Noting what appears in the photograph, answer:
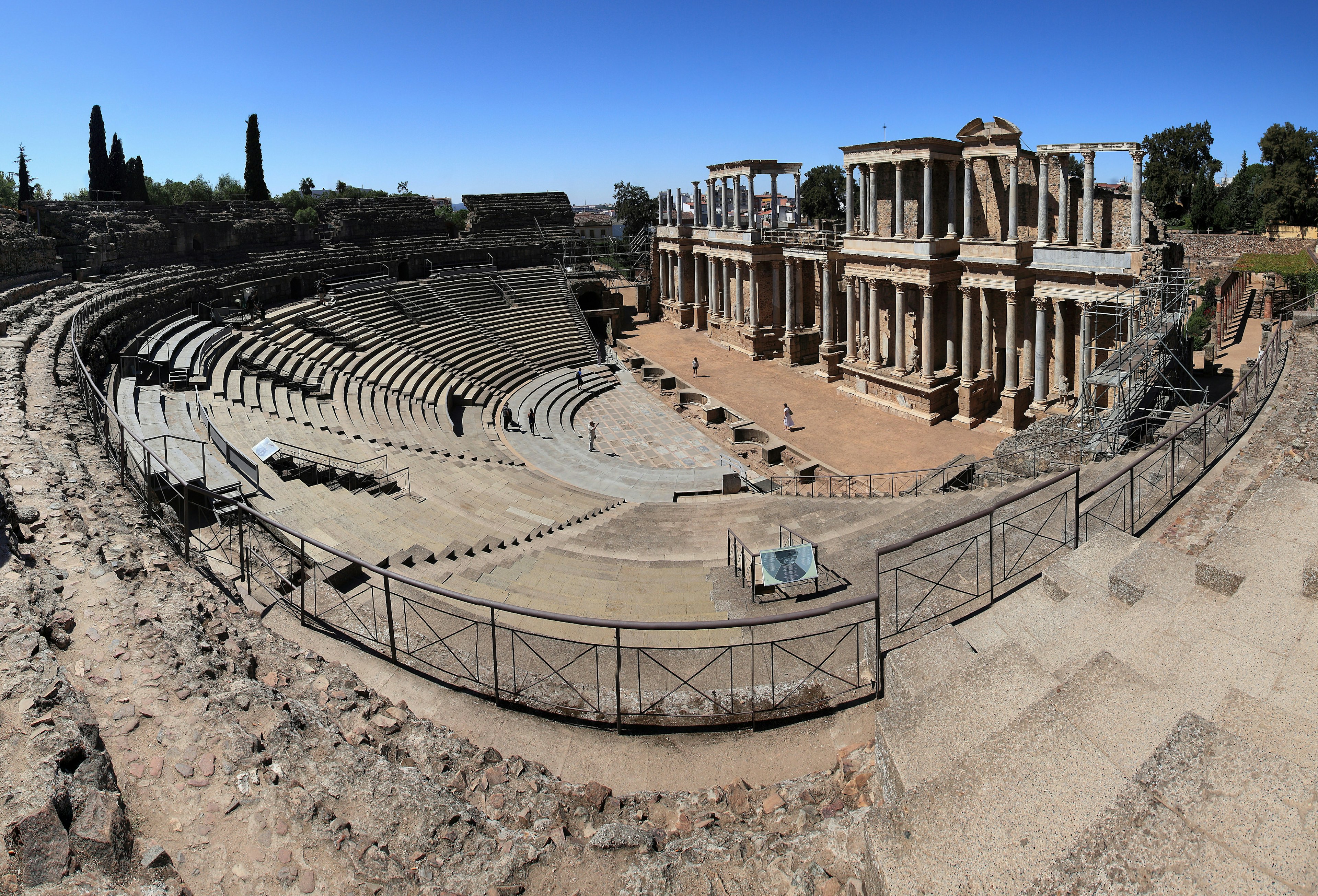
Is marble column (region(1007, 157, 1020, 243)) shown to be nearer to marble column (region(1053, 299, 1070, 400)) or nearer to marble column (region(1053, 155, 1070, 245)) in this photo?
marble column (region(1053, 155, 1070, 245))

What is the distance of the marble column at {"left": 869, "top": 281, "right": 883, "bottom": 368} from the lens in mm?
32188

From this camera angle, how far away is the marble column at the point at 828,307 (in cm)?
3566

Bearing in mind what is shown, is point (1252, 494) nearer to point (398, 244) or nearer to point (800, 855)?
point (800, 855)

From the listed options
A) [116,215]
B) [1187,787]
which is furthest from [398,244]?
[1187,787]

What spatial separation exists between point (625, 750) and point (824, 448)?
1967 cm

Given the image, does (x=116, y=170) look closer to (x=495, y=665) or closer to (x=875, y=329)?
(x=875, y=329)

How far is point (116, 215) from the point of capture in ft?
108

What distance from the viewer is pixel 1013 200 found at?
2703cm

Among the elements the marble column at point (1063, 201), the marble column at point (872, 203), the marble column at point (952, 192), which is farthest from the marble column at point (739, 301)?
the marble column at point (1063, 201)

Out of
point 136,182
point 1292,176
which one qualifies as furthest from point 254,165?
point 1292,176

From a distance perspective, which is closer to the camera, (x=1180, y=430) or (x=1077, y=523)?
(x=1077, y=523)

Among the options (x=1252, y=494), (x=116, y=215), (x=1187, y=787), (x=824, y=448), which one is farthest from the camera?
(x=116, y=215)

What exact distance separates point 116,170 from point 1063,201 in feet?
165

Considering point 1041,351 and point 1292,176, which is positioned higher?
point 1292,176
